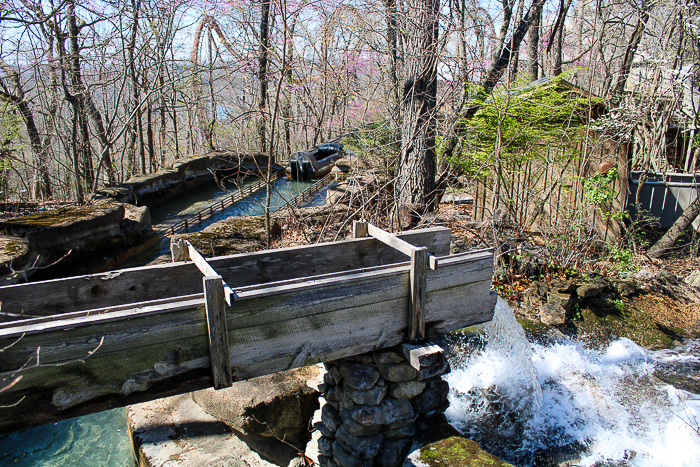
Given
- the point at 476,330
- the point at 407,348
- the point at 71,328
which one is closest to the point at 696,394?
the point at 476,330

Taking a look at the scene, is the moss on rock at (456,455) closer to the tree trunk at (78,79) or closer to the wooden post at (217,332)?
the wooden post at (217,332)

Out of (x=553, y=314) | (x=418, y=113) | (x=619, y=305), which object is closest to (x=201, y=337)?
(x=418, y=113)

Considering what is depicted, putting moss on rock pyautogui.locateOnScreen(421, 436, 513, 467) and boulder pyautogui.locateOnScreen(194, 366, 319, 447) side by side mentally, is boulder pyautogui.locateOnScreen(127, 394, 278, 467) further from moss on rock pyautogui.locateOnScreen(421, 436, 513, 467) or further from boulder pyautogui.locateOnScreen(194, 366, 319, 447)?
moss on rock pyautogui.locateOnScreen(421, 436, 513, 467)

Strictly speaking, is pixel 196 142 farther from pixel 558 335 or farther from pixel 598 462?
pixel 598 462

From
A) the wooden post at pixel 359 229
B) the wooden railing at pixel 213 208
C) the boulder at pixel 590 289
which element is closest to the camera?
the wooden post at pixel 359 229

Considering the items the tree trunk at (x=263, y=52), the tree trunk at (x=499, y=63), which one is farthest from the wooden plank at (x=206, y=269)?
the tree trunk at (x=499, y=63)

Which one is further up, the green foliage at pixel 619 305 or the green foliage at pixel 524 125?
the green foliage at pixel 524 125

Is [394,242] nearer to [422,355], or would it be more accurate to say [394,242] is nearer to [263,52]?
[422,355]

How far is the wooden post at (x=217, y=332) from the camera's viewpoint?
99.1 inches

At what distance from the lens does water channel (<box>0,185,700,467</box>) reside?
4125mm

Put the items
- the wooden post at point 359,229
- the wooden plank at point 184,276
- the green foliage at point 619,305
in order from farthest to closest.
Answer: the green foliage at point 619,305, the wooden post at point 359,229, the wooden plank at point 184,276

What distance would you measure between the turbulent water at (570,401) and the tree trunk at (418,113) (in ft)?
8.22

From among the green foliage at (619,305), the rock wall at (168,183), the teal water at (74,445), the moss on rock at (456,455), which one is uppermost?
the rock wall at (168,183)

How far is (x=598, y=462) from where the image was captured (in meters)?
3.95
